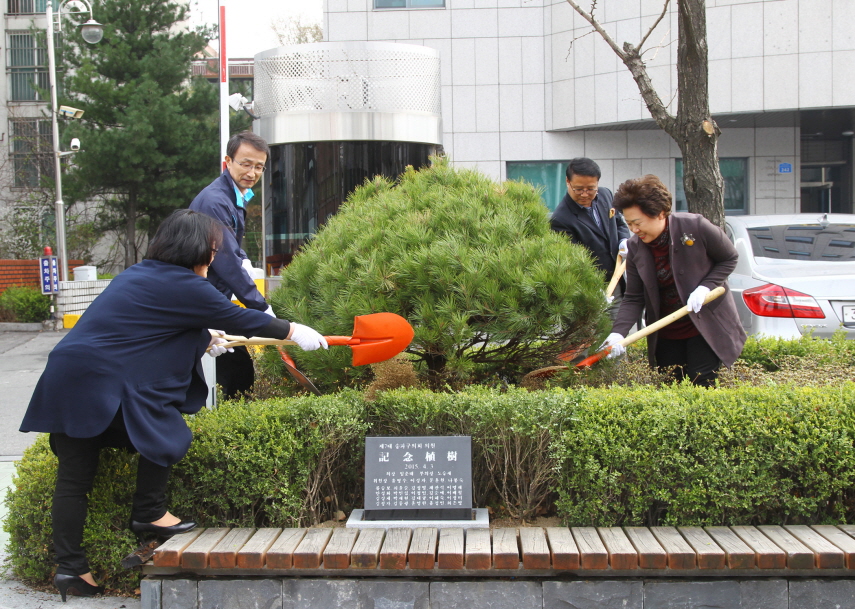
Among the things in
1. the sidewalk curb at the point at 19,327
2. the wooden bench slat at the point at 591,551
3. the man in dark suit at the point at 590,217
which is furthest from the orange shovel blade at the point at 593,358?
the sidewalk curb at the point at 19,327

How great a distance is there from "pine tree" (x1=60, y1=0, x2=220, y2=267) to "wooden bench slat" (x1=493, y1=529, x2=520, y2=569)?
1729 cm

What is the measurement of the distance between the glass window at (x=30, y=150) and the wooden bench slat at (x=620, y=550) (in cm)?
2320

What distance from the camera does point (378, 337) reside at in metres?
3.31

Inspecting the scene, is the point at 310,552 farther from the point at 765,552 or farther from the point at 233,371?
the point at 233,371

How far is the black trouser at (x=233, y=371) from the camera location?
4325 millimetres

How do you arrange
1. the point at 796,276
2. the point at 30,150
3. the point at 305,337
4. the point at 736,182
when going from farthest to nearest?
the point at 30,150 → the point at 736,182 → the point at 796,276 → the point at 305,337

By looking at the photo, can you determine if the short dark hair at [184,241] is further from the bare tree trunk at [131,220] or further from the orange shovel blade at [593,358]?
the bare tree trunk at [131,220]

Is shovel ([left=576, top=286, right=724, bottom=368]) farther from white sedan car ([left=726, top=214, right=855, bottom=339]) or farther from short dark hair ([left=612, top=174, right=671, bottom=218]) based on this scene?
white sedan car ([left=726, top=214, right=855, bottom=339])

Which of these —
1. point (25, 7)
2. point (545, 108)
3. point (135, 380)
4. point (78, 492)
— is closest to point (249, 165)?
point (135, 380)

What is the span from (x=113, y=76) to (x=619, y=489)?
19755 millimetres

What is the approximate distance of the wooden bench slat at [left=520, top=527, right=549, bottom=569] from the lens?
2678 millimetres

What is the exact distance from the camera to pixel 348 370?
3.73 metres

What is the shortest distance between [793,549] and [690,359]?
154 cm

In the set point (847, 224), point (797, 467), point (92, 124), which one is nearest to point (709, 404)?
point (797, 467)
